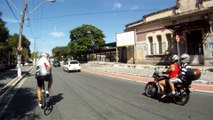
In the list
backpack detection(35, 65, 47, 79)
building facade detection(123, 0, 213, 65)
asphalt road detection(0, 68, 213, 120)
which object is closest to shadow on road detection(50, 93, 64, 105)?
asphalt road detection(0, 68, 213, 120)

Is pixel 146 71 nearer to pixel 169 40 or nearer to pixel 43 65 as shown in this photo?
pixel 169 40

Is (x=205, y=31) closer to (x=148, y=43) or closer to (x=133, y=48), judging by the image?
(x=148, y=43)

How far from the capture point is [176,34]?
24.2m

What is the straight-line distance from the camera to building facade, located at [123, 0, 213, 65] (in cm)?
2105

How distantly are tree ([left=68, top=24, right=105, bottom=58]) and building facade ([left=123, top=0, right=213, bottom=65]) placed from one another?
600 inches

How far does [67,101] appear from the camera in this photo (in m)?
8.94

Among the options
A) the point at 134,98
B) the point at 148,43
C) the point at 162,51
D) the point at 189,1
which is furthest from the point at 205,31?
the point at 134,98

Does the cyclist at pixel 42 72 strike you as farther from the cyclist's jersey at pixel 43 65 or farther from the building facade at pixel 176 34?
the building facade at pixel 176 34

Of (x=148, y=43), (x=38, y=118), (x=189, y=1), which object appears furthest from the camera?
(x=148, y=43)

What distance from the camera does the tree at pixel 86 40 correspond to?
47.0m

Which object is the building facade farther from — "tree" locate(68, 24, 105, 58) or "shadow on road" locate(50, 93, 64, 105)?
"tree" locate(68, 24, 105, 58)

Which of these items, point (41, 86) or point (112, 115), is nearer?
point (112, 115)

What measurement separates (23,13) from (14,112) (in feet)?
61.4

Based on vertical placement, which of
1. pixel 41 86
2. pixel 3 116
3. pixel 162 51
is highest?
pixel 162 51
